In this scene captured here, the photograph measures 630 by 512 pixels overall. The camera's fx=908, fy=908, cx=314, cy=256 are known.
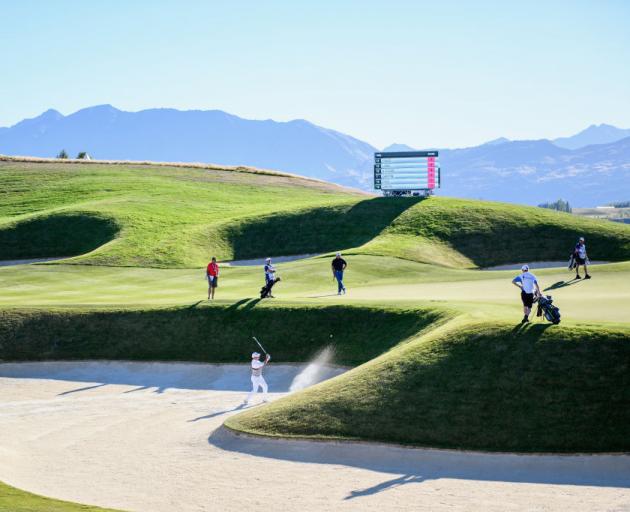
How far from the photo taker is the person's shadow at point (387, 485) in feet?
79.7

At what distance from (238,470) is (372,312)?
1478 centimetres

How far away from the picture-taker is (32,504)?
74.8 feet

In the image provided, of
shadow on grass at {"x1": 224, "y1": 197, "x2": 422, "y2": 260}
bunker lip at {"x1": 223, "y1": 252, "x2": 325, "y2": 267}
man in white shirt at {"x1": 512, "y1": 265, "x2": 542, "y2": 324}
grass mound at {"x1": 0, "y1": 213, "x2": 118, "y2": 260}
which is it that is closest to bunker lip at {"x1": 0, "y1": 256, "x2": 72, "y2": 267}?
grass mound at {"x1": 0, "y1": 213, "x2": 118, "y2": 260}

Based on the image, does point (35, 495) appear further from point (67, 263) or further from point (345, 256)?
point (67, 263)

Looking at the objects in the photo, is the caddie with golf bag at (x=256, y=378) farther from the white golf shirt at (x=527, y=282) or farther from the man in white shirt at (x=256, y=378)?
the white golf shirt at (x=527, y=282)

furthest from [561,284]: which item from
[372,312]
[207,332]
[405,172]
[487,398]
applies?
[405,172]

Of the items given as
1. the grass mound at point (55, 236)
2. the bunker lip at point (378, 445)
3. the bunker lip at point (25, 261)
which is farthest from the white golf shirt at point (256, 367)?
the grass mound at point (55, 236)

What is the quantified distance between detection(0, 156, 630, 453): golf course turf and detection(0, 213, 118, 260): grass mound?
215 mm

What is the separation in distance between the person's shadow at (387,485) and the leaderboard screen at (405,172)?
221 feet

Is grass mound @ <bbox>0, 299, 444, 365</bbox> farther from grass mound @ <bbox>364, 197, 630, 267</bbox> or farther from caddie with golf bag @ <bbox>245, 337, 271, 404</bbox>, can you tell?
grass mound @ <bbox>364, 197, 630, 267</bbox>

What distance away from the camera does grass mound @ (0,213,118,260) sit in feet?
269

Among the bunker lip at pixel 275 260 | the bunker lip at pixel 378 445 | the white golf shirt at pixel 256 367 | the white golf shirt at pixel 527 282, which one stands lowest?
the bunker lip at pixel 378 445

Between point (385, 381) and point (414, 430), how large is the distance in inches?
104

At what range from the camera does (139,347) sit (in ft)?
140
